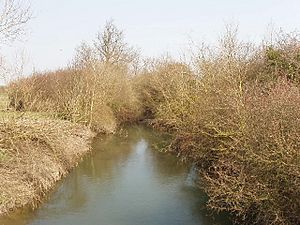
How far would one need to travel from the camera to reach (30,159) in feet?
47.9

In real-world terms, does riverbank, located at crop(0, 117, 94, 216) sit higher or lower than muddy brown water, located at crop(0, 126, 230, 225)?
higher

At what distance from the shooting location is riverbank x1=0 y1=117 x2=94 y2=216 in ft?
41.2

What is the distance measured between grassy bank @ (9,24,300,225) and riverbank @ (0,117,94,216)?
1.15 meters

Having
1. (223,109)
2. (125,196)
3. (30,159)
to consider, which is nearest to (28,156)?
(30,159)

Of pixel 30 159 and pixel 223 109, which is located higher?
pixel 223 109

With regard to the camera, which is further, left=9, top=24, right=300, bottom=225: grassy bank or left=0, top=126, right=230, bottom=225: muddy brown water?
left=0, top=126, right=230, bottom=225: muddy brown water

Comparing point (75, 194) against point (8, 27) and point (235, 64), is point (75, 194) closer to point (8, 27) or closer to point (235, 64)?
point (8, 27)

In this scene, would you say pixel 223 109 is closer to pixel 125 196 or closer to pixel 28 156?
pixel 125 196

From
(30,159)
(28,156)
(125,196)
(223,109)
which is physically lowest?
(125,196)

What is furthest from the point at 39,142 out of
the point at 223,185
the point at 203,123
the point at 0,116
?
the point at 223,185

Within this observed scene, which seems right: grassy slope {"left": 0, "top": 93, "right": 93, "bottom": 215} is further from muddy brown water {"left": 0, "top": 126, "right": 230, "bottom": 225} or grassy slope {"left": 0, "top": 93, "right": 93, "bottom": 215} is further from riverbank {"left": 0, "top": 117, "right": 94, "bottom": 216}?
muddy brown water {"left": 0, "top": 126, "right": 230, "bottom": 225}

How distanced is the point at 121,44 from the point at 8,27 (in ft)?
104

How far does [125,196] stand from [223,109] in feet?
14.9

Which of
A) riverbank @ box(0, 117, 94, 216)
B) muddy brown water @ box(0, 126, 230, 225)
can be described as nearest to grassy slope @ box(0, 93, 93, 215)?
riverbank @ box(0, 117, 94, 216)
